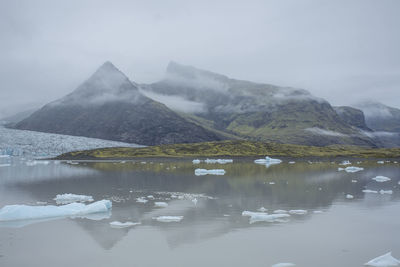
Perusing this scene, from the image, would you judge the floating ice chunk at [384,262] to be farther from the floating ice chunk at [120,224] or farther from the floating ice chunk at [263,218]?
the floating ice chunk at [120,224]

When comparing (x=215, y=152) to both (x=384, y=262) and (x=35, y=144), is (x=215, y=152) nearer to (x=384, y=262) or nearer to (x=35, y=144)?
(x=35, y=144)

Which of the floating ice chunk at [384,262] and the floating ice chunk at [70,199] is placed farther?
the floating ice chunk at [70,199]

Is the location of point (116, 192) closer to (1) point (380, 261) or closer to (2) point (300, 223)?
(2) point (300, 223)

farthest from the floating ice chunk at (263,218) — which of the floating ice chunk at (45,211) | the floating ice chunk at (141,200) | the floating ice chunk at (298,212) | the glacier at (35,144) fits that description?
the glacier at (35,144)

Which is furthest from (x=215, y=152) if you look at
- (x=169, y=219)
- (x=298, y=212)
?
(x=169, y=219)

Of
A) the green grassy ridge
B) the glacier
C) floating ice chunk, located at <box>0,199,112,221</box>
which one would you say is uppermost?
the glacier

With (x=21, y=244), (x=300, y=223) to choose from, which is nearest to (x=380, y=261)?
(x=300, y=223)

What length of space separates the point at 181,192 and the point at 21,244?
21369mm

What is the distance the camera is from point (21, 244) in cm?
1736

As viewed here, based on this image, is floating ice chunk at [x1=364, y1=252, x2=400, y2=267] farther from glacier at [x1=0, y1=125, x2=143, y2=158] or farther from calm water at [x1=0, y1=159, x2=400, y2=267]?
glacier at [x1=0, y1=125, x2=143, y2=158]

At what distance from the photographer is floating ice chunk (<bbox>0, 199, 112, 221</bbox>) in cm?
2238

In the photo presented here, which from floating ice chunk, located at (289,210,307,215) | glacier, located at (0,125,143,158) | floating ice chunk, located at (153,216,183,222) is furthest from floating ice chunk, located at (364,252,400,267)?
glacier, located at (0,125,143,158)

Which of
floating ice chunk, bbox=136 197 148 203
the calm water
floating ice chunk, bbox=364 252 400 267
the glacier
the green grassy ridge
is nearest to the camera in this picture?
floating ice chunk, bbox=364 252 400 267

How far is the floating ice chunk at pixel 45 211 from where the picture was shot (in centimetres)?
2238
